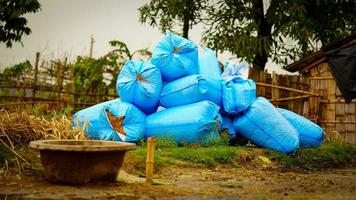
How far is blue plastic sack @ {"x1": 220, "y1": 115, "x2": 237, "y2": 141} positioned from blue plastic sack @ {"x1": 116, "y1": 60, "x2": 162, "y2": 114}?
114cm

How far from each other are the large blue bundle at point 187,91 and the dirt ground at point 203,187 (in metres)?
1.47

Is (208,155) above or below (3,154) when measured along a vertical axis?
below

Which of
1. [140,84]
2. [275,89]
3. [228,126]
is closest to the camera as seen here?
[140,84]

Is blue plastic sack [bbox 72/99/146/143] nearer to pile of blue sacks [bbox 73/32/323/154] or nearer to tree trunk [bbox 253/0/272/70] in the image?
pile of blue sacks [bbox 73/32/323/154]

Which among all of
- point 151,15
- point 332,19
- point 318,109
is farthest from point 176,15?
point 318,109

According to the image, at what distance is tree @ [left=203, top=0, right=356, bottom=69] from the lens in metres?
14.2

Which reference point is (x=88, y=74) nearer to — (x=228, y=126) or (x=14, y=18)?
(x=14, y=18)

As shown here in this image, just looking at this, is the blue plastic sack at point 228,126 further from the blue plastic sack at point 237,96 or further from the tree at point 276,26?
the tree at point 276,26

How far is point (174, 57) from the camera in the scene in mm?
7555

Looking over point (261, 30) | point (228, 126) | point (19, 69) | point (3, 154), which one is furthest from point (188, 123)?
point (19, 69)

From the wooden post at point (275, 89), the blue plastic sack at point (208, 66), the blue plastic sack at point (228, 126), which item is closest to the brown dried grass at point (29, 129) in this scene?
the blue plastic sack at point (208, 66)

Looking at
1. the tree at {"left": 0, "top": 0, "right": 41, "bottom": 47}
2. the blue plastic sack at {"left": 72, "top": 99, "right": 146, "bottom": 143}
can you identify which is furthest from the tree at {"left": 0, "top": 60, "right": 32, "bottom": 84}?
the blue plastic sack at {"left": 72, "top": 99, "right": 146, "bottom": 143}

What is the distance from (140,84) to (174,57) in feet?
2.25

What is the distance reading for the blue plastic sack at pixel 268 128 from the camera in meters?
7.34
